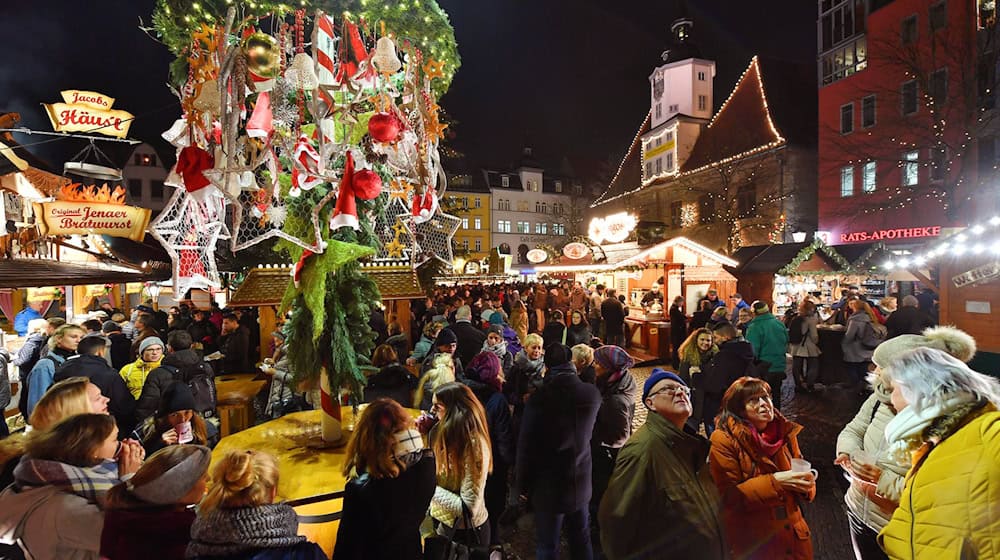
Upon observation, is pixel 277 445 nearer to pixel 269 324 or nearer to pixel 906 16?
pixel 269 324

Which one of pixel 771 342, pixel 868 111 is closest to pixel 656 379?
pixel 771 342

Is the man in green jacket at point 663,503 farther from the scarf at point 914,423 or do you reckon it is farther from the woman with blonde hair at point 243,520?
the woman with blonde hair at point 243,520

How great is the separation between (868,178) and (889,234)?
292cm

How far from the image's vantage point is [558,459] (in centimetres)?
343

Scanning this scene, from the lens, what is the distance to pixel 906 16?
65.7 feet

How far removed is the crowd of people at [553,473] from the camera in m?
1.95

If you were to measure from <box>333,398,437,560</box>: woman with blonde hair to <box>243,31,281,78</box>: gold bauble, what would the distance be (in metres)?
1.96

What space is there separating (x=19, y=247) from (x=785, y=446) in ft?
48.7

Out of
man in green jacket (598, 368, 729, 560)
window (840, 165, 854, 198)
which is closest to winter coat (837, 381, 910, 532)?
man in green jacket (598, 368, 729, 560)

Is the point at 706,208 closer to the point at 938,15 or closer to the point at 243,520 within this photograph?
the point at 938,15

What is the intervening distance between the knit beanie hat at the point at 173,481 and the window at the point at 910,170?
2581cm

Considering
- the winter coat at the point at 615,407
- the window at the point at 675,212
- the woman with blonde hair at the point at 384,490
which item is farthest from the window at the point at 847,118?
the woman with blonde hair at the point at 384,490

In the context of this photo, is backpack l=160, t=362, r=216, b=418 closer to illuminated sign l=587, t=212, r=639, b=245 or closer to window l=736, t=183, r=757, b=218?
illuminated sign l=587, t=212, r=639, b=245

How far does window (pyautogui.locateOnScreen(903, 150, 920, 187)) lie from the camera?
Result: 64.6 feet
